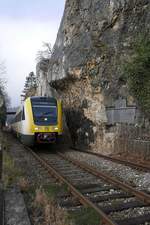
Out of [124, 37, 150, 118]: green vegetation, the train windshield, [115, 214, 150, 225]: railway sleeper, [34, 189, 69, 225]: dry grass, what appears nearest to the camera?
[115, 214, 150, 225]: railway sleeper

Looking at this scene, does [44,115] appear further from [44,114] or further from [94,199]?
[94,199]

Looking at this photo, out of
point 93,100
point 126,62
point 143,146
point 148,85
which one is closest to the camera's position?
point 143,146

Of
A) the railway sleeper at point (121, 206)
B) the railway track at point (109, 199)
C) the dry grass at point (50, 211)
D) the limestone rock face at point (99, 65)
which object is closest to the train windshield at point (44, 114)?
the limestone rock face at point (99, 65)

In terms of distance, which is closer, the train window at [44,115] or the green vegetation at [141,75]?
the green vegetation at [141,75]

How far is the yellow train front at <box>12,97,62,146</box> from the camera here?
1984 centimetres

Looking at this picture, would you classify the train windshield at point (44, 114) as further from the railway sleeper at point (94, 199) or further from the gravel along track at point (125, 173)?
the railway sleeper at point (94, 199)

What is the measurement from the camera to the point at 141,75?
16.5 metres

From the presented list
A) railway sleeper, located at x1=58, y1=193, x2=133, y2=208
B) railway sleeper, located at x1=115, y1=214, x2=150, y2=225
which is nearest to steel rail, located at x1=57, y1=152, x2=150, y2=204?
railway sleeper, located at x1=58, y1=193, x2=133, y2=208

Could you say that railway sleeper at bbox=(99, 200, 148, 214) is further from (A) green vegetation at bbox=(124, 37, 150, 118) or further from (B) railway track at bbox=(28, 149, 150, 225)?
(A) green vegetation at bbox=(124, 37, 150, 118)

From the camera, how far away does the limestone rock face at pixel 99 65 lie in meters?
18.7

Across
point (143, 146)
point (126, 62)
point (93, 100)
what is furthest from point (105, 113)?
point (143, 146)

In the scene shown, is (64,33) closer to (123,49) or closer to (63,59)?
(63,59)

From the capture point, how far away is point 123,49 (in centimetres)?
1914

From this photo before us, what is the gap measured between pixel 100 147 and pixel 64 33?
9.80 meters
